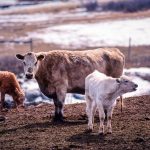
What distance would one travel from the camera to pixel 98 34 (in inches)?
2040

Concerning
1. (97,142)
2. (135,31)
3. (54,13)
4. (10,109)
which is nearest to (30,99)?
(10,109)

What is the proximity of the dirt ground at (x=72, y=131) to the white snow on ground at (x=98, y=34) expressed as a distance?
27144 millimetres

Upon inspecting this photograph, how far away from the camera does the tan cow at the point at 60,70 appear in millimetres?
15195

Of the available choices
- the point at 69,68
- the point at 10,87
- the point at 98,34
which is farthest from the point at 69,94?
the point at 98,34

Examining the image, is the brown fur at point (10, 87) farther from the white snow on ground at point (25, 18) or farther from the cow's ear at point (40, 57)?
the white snow on ground at point (25, 18)

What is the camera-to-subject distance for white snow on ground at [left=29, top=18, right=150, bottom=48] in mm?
45531

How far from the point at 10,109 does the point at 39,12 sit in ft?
197

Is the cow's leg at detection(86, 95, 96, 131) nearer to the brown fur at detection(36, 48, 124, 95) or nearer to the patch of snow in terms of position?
the brown fur at detection(36, 48, 124, 95)

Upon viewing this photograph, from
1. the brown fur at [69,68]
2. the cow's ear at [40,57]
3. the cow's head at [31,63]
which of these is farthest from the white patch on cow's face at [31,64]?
the brown fur at [69,68]

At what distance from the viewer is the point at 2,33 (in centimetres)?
5234

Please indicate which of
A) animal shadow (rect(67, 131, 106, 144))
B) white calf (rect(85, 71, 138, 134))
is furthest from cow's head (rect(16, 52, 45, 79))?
animal shadow (rect(67, 131, 106, 144))

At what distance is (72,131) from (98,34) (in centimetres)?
3890

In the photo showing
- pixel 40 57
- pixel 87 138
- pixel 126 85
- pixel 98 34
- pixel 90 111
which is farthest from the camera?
pixel 98 34

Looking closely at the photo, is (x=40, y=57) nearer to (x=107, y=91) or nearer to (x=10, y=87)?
(x=10, y=87)
